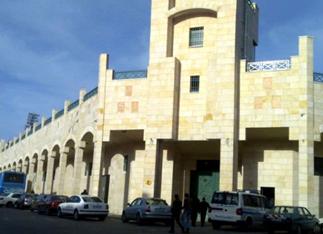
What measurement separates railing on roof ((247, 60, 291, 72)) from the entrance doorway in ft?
23.3

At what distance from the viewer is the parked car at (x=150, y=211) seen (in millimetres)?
25094

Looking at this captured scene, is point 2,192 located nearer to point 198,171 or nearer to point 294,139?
point 198,171


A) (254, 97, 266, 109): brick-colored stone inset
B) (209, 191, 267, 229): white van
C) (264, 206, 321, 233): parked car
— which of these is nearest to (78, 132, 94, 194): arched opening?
(254, 97, 266, 109): brick-colored stone inset

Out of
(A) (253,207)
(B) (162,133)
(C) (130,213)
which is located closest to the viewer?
(A) (253,207)

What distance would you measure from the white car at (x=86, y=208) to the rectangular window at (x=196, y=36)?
11.9 metres

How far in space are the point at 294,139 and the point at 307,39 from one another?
5.74 meters

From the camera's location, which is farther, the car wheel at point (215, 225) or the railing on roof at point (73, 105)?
the railing on roof at point (73, 105)

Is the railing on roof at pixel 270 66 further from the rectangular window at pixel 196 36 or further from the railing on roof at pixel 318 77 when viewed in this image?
the rectangular window at pixel 196 36

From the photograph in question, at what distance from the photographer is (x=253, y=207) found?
936 inches

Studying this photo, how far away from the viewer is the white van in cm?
2308

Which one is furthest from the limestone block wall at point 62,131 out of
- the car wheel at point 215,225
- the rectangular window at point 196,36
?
the car wheel at point 215,225

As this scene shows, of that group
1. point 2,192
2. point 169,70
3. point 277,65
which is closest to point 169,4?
point 169,70

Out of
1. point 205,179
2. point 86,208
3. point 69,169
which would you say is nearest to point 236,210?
point 86,208

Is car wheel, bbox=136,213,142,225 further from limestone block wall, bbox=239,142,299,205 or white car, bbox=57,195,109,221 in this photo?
limestone block wall, bbox=239,142,299,205
